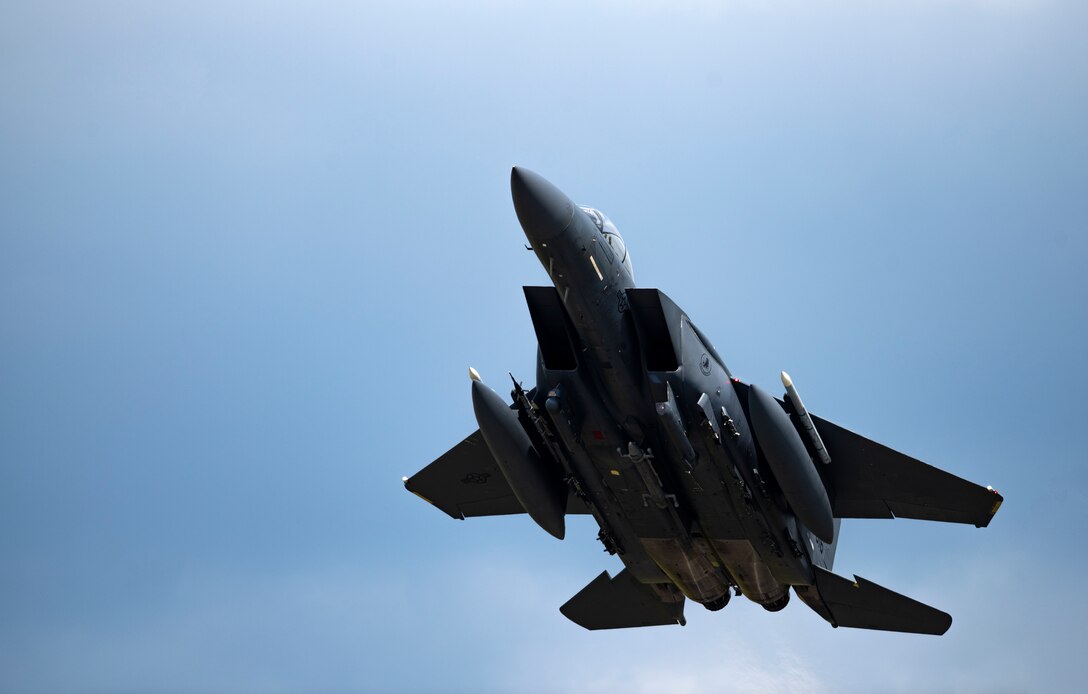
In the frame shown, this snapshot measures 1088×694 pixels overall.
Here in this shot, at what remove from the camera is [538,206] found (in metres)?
14.8

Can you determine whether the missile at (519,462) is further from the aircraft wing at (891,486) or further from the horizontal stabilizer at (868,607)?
the horizontal stabilizer at (868,607)

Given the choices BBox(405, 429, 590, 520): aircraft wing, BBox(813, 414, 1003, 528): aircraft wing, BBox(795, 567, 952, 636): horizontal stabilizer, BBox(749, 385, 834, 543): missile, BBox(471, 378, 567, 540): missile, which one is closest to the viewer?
BBox(749, 385, 834, 543): missile

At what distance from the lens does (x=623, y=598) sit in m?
20.5

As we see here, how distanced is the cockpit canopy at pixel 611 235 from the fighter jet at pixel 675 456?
3 centimetres

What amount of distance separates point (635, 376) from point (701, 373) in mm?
930

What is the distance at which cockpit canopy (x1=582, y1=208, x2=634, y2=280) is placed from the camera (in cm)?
1620

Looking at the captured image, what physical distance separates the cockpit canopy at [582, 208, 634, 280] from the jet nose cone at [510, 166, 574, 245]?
111 cm

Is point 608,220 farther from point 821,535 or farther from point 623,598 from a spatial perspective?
point 623,598

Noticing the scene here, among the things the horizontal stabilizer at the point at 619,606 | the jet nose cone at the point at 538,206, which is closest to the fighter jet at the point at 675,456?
the jet nose cone at the point at 538,206

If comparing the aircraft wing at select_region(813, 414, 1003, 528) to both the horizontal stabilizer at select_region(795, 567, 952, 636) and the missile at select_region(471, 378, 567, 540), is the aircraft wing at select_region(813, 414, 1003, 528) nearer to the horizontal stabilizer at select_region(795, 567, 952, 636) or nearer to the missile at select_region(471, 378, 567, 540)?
the horizontal stabilizer at select_region(795, 567, 952, 636)

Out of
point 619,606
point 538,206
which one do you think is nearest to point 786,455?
point 538,206

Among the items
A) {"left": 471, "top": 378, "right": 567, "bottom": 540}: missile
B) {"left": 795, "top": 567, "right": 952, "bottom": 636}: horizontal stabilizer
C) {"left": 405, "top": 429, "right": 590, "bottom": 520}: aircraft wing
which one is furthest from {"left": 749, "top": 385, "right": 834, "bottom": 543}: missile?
{"left": 405, "top": 429, "right": 590, "bottom": 520}: aircraft wing

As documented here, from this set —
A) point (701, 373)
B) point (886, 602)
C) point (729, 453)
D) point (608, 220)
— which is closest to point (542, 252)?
point (608, 220)

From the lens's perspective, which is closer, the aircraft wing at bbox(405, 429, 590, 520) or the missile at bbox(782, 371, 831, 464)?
the missile at bbox(782, 371, 831, 464)
